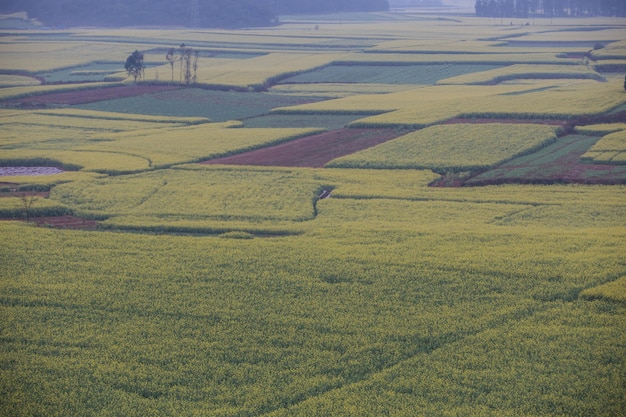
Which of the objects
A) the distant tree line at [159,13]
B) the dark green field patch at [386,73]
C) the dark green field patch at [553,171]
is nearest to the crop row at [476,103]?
the dark green field patch at [386,73]

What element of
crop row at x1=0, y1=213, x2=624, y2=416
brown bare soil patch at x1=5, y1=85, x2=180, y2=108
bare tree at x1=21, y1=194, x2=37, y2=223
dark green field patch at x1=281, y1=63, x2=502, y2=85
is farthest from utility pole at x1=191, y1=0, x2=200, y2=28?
crop row at x1=0, y1=213, x2=624, y2=416

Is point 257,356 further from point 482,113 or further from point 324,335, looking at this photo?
point 482,113

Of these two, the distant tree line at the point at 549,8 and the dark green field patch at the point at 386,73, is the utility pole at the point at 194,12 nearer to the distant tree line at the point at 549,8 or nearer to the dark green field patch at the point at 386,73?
the distant tree line at the point at 549,8

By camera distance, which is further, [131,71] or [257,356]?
[131,71]

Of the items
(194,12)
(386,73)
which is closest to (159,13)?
(194,12)

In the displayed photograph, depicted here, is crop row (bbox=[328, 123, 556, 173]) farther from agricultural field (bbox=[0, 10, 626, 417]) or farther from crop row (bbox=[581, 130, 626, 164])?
crop row (bbox=[581, 130, 626, 164])

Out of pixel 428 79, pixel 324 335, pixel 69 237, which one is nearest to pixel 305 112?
pixel 428 79

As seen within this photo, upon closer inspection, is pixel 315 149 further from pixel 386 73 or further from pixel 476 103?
pixel 386 73
